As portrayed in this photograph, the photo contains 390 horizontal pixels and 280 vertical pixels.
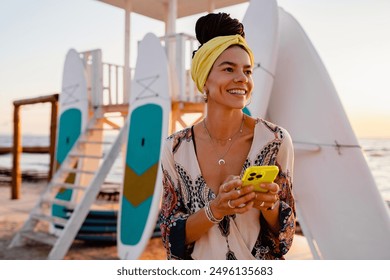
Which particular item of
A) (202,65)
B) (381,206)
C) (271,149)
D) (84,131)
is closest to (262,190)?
(271,149)

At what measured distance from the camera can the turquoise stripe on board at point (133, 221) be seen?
3799 millimetres

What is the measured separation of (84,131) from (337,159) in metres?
3.20

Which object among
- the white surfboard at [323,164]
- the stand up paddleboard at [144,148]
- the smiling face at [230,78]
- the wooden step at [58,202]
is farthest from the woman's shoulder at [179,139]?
the wooden step at [58,202]

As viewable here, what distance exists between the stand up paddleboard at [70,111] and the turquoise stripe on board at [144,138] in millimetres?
1237

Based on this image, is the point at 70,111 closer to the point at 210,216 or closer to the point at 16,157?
the point at 16,157

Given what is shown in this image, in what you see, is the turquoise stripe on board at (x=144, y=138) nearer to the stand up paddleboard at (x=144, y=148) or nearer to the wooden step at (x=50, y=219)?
the stand up paddleboard at (x=144, y=148)

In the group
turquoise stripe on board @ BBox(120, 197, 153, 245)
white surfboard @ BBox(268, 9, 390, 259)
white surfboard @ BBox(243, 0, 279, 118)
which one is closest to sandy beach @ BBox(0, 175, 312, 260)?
turquoise stripe on board @ BBox(120, 197, 153, 245)

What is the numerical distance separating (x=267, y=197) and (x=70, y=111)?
4.94 meters

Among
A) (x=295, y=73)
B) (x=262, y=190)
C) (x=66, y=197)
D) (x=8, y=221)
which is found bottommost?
(x=8, y=221)

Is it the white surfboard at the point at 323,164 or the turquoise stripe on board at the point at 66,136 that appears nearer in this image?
the white surfboard at the point at 323,164

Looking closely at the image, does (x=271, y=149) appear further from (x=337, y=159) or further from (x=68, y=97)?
(x=68, y=97)

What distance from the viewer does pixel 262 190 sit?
32.4 inches

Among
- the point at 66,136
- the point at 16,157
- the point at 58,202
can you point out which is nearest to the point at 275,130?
the point at 58,202

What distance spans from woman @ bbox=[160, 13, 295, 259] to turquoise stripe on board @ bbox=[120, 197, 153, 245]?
290 cm
